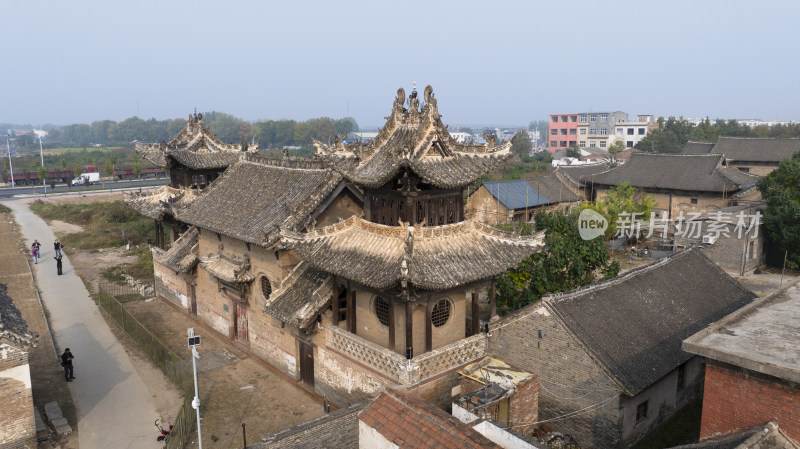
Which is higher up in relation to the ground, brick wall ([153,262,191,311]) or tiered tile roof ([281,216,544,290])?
tiered tile roof ([281,216,544,290])

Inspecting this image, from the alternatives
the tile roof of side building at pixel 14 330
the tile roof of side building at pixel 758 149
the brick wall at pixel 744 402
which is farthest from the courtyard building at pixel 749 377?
the tile roof of side building at pixel 758 149

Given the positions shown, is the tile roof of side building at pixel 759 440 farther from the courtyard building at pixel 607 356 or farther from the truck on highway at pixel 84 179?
the truck on highway at pixel 84 179

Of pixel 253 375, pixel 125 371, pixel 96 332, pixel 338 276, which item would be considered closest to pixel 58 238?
pixel 96 332

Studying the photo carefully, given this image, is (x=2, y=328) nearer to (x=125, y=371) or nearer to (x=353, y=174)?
(x=125, y=371)

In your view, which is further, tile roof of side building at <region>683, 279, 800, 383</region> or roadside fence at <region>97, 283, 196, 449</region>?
roadside fence at <region>97, 283, 196, 449</region>

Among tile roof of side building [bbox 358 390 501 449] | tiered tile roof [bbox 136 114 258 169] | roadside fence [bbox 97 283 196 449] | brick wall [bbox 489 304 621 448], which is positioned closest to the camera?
tile roof of side building [bbox 358 390 501 449]

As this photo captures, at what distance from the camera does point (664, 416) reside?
787 inches

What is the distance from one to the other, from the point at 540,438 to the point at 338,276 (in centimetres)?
858

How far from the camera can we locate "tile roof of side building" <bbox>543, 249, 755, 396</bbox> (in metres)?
18.4

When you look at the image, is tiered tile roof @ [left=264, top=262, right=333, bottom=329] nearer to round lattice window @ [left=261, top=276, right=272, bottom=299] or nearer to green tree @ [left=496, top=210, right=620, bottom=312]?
round lattice window @ [left=261, top=276, right=272, bottom=299]

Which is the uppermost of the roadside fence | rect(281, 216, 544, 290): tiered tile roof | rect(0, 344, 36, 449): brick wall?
rect(281, 216, 544, 290): tiered tile roof

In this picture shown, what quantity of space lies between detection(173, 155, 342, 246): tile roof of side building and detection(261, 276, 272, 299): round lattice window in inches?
85.6

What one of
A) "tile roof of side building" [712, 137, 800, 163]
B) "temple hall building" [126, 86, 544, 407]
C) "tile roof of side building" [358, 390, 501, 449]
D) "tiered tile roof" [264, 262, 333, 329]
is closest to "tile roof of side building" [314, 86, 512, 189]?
"temple hall building" [126, 86, 544, 407]

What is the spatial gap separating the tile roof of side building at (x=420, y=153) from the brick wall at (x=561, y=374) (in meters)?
5.31
